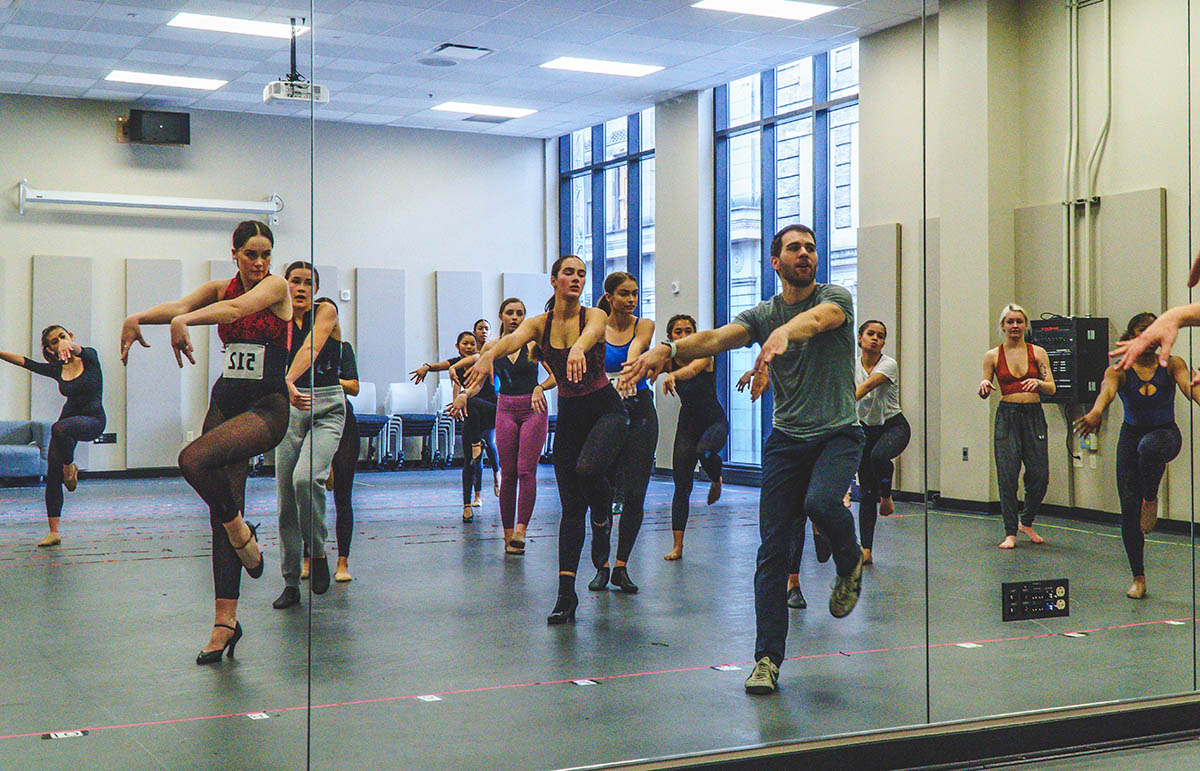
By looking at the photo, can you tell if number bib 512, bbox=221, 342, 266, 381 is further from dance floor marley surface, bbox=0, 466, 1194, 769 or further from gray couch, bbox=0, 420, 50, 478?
gray couch, bbox=0, 420, 50, 478

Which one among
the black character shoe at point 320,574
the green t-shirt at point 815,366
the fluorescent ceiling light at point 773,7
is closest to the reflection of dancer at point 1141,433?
the green t-shirt at point 815,366

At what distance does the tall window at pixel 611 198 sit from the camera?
3.92 meters

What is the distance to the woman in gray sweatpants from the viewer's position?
337cm

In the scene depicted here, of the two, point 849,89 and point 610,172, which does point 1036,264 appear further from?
point 610,172

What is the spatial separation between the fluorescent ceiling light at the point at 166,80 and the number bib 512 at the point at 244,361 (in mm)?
725

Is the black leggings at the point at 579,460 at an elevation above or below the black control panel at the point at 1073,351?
below

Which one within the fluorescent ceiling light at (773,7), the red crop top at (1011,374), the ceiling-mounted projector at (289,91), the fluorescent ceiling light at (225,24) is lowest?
the red crop top at (1011,374)

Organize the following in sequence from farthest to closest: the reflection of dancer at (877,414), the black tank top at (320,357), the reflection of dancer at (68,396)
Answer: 1. the reflection of dancer at (877,414)
2. the black tank top at (320,357)
3. the reflection of dancer at (68,396)

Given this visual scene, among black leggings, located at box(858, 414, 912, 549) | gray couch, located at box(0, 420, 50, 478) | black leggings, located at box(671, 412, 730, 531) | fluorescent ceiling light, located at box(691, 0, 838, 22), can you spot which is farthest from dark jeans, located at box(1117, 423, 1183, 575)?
gray couch, located at box(0, 420, 50, 478)

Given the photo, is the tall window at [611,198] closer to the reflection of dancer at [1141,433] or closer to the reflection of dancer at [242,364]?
the reflection of dancer at [242,364]

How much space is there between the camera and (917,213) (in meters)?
4.09

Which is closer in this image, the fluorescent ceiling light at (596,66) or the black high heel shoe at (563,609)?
the fluorescent ceiling light at (596,66)

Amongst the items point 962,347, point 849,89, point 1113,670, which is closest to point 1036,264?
point 962,347

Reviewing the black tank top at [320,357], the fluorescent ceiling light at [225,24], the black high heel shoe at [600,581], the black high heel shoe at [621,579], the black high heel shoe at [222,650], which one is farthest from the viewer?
the black high heel shoe at [621,579]
